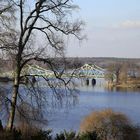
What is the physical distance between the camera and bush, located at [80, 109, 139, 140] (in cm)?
1978

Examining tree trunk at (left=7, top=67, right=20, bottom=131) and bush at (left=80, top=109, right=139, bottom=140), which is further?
bush at (left=80, top=109, right=139, bottom=140)

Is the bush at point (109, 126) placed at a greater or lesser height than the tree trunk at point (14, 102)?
lesser

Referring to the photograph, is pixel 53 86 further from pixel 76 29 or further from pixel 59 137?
pixel 59 137

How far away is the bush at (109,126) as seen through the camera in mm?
19781

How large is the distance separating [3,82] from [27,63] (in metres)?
0.88

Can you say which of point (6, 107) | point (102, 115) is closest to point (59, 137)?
point (6, 107)

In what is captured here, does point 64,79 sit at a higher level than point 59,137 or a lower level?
higher

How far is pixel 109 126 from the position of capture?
20.7 m

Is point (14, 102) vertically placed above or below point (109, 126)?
above

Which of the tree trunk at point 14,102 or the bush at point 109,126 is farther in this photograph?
the bush at point 109,126

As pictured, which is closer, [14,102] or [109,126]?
[14,102]

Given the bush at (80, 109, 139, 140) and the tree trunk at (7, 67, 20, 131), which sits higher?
the tree trunk at (7, 67, 20, 131)

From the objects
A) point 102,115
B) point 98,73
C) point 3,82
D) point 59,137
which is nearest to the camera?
point 59,137

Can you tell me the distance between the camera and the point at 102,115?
2195 cm
